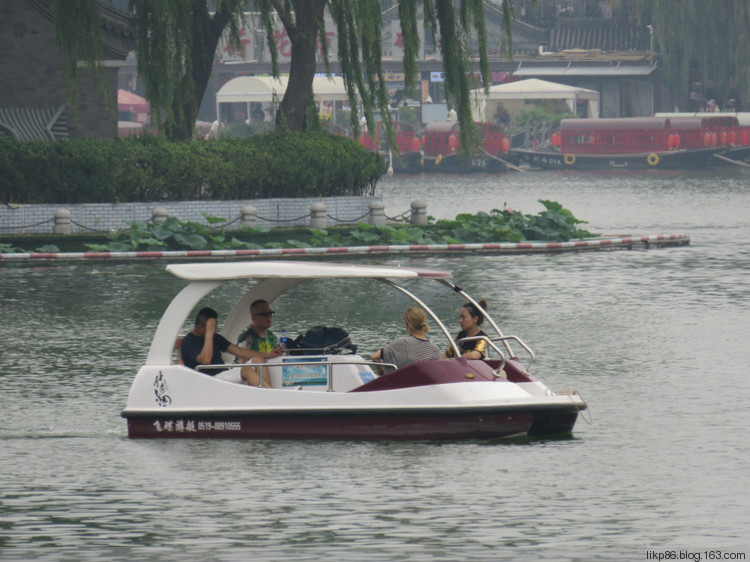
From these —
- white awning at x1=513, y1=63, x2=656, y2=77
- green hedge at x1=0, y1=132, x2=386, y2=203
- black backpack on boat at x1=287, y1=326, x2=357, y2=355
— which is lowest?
black backpack on boat at x1=287, y1=326, x2=357, y2=355

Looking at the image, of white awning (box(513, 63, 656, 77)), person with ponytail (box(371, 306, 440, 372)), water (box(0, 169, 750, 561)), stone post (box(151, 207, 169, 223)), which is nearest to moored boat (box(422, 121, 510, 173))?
white awning (box(513, 63, 656, 77))

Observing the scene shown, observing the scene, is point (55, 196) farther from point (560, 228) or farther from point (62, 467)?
point (62, 467)

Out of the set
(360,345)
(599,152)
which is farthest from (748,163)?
(360,345)

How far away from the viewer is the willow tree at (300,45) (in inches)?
1286

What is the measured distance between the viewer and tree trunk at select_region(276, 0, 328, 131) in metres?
34.8

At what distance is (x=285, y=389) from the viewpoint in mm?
13078

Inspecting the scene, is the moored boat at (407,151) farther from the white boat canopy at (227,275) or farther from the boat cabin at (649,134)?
the white boat canopy at (227,275)

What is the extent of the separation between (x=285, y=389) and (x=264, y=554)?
136 inches

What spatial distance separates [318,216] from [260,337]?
1935 cm

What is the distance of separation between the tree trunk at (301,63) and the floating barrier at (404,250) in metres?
6.02

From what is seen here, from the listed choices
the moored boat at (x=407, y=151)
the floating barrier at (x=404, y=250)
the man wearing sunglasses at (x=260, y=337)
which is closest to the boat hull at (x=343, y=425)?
the man wearing sunglasses at (x=260, y=337)

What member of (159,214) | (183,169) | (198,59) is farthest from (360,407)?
(198,59)

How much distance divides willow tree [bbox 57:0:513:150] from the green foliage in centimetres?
221

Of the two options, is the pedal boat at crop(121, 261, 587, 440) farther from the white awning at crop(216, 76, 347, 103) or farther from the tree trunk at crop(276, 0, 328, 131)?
the white awning at crop(216, 76, 347, 103)
